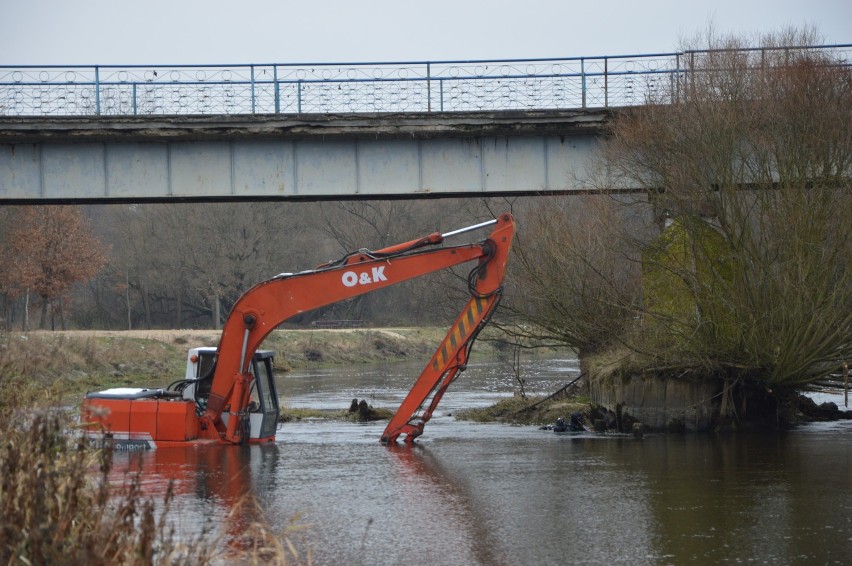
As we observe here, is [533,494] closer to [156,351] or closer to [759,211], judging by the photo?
[759,211]

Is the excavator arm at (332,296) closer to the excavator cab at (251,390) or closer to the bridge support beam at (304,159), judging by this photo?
the excavator cab at (251,390)

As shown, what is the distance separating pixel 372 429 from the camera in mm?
23906

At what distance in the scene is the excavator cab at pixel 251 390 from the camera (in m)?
19.7

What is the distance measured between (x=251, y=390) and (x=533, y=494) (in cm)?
716

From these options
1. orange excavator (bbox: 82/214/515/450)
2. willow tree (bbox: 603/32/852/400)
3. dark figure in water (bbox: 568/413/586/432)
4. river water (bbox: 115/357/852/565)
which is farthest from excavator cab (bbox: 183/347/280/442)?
willow tree (bbox: 603/32/852/400)

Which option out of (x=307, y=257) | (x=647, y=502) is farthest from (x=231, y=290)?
(x=647, y=502)

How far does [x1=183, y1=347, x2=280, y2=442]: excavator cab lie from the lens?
19734mm

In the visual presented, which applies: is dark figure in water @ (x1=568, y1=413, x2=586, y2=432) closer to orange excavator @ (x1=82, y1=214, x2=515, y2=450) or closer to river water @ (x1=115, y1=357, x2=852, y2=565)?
river water @ (x1=115, y1=357, x2=852, y2=565)

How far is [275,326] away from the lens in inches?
763

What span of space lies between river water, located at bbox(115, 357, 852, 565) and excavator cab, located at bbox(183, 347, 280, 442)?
1.60 feet

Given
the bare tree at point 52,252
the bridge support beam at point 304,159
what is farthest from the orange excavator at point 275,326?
the bare tree at point 52,252

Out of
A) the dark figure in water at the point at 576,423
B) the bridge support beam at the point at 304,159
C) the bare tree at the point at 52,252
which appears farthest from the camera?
the bare tree at the point at 52,252

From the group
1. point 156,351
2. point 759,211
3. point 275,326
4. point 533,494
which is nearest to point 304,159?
point 275,326

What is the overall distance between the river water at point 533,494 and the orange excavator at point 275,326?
1.75 feet
